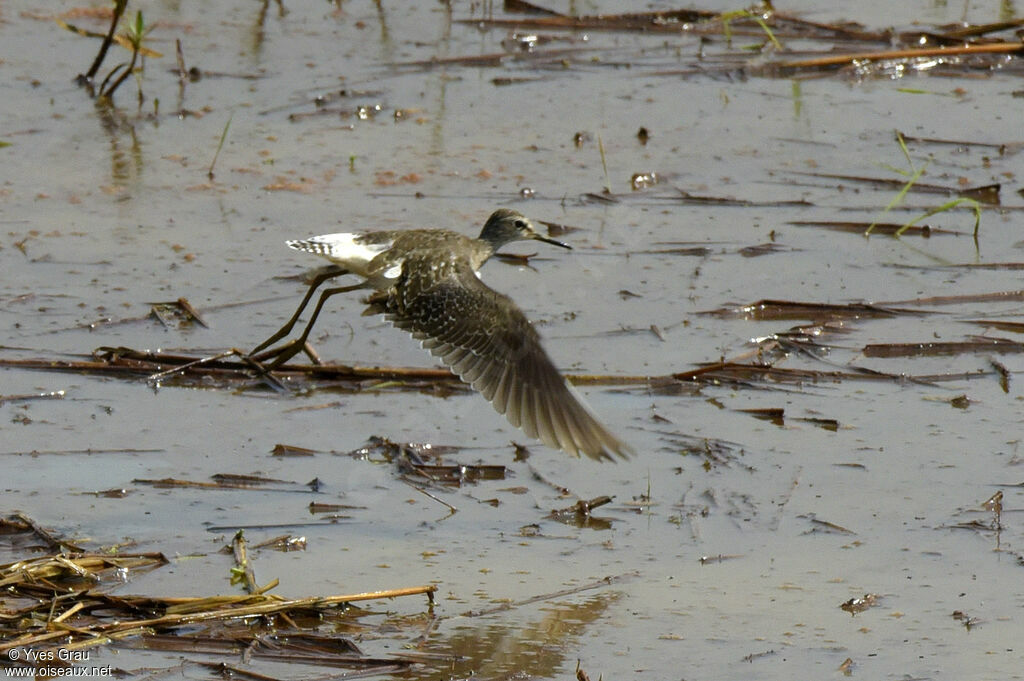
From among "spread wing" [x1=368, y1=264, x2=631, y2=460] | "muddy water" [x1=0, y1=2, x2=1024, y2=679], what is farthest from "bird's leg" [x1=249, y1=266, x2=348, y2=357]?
"spread wing" [x1=368, y1=264, x2=631, y2=460]

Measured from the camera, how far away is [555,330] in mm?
6352

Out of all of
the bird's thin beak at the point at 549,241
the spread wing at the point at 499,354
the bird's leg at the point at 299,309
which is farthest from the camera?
the bird's thin beak at the point at 549,241

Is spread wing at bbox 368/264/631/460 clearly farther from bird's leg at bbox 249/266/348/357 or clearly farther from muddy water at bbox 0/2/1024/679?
bird's leg at bbox 249/266/348/357

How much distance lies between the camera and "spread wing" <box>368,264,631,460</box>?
499 centimetres

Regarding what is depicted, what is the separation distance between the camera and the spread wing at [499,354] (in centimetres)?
499

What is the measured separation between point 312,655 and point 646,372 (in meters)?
2.35

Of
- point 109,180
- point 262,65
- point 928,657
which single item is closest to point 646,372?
point 928,657

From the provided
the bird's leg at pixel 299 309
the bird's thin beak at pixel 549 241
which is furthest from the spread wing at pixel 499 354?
the bird's thin beak at pixel 549 241

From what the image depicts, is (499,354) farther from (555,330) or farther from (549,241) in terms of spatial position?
(549,241)

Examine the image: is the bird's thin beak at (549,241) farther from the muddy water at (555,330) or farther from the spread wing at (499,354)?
the spread wing at (499,354)

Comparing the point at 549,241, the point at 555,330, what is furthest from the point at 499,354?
the point at 549,241

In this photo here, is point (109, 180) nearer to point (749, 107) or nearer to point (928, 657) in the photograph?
point (749, 107)

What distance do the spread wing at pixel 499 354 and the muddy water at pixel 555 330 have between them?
0.72ft

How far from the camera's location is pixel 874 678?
13.0 feet
